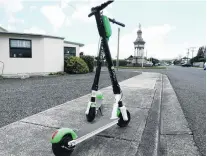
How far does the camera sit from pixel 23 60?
483 inches

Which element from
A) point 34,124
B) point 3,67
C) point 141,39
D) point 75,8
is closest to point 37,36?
point 3,67

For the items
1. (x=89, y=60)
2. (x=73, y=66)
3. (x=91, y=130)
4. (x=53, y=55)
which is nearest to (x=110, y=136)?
(x=91, y=130)

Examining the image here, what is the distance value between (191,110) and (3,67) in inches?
450

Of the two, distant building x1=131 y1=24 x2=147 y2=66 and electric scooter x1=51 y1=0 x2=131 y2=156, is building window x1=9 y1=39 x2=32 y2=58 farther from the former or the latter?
distant building x1=131 y1=24 x2=147 y2=66

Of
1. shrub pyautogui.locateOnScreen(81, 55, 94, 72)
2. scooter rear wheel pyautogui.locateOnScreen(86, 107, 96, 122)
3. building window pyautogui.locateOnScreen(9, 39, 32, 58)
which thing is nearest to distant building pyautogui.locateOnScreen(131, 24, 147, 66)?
shrub pyautogui.locateOnScreen(81, 55, 94, 72)

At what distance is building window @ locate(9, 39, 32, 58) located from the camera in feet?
39.2

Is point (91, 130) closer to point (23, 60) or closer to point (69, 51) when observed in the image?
point (23, 60)

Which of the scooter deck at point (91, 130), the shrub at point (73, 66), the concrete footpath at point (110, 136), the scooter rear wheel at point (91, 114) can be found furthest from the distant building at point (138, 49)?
the scooter deck at point (91, 130)

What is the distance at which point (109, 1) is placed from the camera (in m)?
2.47

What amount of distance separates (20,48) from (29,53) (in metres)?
0.64

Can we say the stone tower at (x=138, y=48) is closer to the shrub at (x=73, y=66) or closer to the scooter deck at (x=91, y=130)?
the shrub at (x=73, y=66)

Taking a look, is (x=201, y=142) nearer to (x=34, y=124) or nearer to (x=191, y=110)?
(x=191, y=110)

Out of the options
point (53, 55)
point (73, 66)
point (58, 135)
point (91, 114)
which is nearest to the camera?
point (58, 135)

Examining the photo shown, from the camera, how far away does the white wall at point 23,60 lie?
38.3 feet
